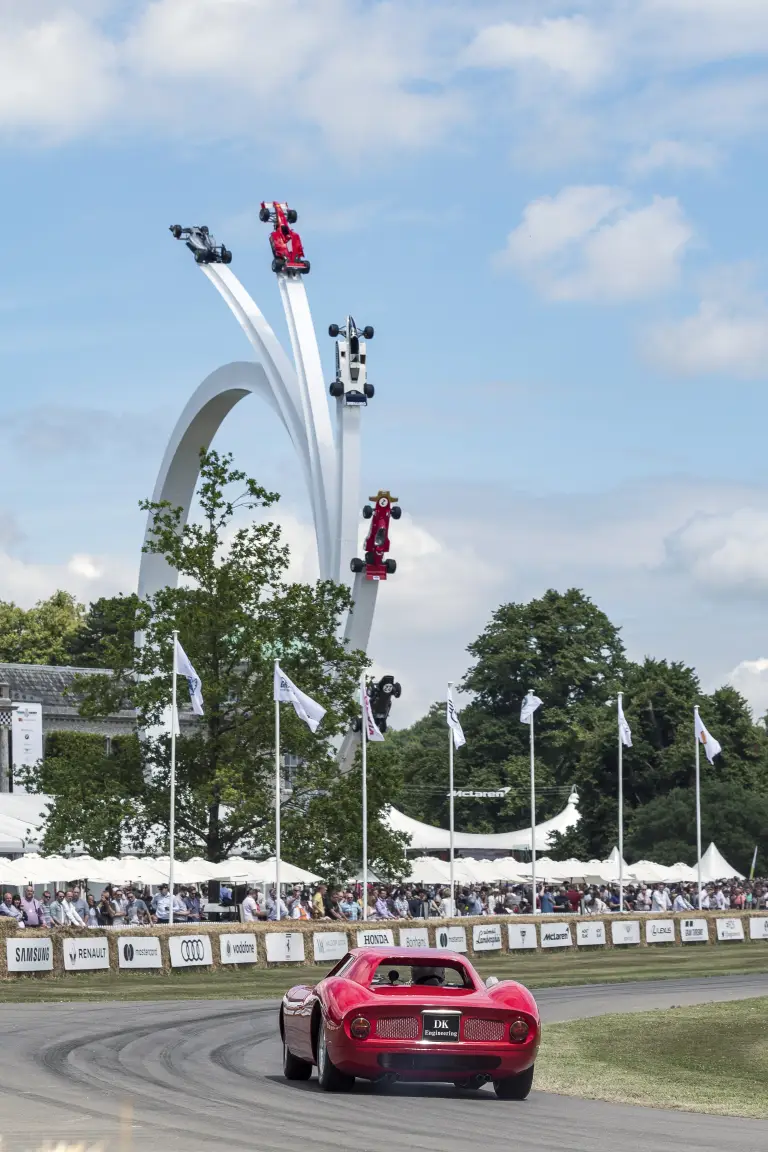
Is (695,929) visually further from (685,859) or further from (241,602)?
(685,859)

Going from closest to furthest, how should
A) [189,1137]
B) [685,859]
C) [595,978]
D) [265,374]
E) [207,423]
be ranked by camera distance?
[189,1137] → [595,978] → [265,374] → [207,423] → [685,859]

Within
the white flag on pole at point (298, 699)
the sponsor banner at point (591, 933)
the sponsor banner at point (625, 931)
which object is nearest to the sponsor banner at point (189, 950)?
the white flag on pole at point (298, 699)

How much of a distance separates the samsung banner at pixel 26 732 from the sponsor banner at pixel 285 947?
38.6 meters

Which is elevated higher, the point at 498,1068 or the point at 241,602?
the point at 241,602

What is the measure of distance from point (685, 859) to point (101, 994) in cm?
5551

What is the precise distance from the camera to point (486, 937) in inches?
1713

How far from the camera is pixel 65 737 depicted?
3312 inches

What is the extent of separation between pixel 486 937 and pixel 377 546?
46.6 ft

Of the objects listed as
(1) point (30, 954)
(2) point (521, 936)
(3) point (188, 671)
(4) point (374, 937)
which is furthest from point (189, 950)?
(2) point (521, 936)

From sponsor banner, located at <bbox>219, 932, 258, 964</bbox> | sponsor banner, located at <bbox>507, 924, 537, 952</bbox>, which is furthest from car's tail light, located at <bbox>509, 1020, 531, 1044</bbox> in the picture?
sponsor banner, located at <bbox>507, 924, 537, 952</bbox>

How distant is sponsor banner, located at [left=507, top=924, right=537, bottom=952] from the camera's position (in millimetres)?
44656

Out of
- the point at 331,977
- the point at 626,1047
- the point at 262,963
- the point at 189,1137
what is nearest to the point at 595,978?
the point at 262,963

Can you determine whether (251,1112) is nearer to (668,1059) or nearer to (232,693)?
(668,1059)

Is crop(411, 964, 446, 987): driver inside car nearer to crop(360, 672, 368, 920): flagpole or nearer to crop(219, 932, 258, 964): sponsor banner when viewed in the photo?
crop(219, 932, 258, 964): sponsor banner
